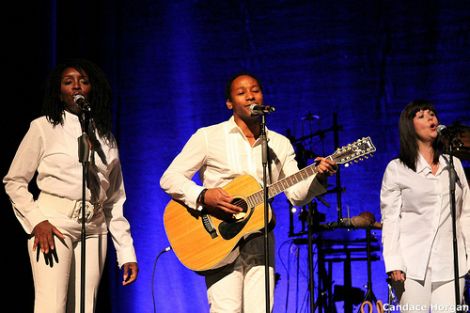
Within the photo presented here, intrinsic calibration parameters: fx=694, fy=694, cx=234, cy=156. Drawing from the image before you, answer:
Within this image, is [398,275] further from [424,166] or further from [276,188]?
[276,188]

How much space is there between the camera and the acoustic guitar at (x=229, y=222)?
4496mm

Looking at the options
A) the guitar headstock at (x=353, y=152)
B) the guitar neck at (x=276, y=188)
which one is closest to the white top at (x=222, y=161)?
the guitar neck at (x=276, y=188)

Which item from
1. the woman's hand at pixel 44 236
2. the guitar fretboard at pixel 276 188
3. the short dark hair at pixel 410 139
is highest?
the short dark hair at pixel 410 139

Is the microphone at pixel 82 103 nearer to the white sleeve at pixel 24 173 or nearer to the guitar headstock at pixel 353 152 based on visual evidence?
the white sleeve at pixel 24 173

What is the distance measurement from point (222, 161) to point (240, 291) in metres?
0.92

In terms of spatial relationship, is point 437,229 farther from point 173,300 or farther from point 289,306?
point 173,300

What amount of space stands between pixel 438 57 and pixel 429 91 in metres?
0.34

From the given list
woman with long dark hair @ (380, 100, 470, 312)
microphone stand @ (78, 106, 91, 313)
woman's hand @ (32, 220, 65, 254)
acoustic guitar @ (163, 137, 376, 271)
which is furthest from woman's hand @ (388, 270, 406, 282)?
woman's hand @ (32, 220, 65, 254)

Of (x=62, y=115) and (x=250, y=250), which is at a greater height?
(x=62, y=115)

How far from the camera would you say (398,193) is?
514 cm

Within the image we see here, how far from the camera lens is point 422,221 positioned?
5008mm

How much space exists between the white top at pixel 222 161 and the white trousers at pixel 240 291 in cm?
58

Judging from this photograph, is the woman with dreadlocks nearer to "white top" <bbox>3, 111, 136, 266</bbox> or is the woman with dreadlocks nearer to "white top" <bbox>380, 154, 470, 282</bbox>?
"white top" <bbox>3, 111, 136, 266</bbox>

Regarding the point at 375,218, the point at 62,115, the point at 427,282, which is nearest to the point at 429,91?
the point at 375,218
